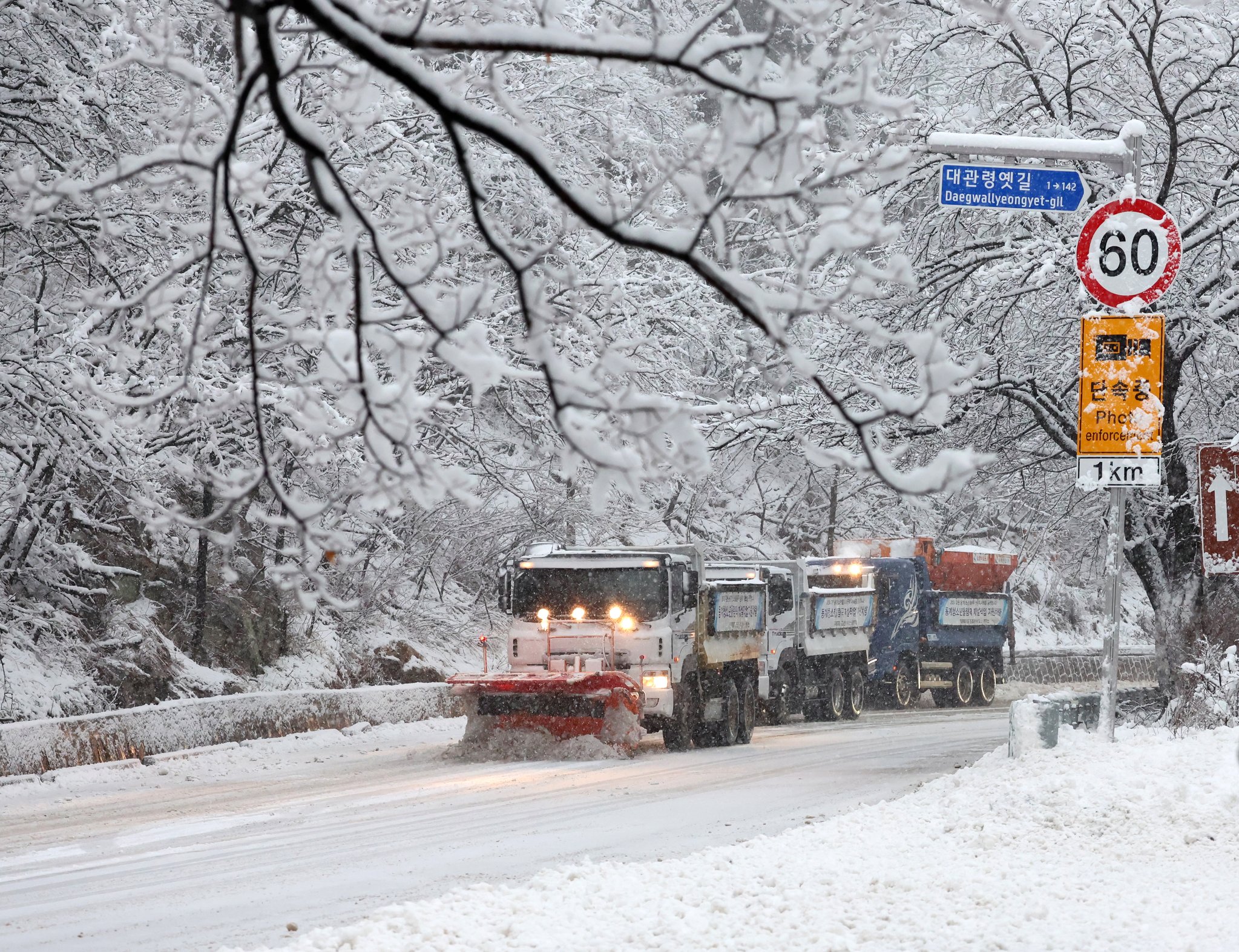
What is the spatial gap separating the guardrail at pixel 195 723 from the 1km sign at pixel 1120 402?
1069cm

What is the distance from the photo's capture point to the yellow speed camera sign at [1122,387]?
11500mm

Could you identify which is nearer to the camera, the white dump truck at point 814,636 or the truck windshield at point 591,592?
the truck windshield at point 591,592

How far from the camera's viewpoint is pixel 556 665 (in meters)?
17.9

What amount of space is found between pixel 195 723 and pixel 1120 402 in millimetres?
11384

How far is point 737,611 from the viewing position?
20453 mm

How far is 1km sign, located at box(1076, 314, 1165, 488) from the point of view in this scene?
11.5m

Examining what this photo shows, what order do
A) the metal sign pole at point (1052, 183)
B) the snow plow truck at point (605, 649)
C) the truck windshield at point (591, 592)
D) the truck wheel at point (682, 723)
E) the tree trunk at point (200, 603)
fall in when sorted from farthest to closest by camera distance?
1. the tree trunk at point (200, 603)
2. the truck wheel at point (682, 723)
3. the truck windshield at point (591, 592)
4. the snow plow truck at point (605, 649)
5. the metal sign pole at point (1052, 183)

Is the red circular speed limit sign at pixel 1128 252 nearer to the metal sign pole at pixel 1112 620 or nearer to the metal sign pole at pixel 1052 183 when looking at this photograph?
the metal sign pole at pixel 1052 183

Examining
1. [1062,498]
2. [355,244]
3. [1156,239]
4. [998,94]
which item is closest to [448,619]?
[1062,498]

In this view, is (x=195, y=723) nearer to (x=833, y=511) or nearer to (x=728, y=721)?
(x=728, y=721)

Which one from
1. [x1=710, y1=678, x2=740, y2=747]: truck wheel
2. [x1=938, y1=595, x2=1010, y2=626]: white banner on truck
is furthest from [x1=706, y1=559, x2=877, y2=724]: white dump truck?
[x1=938, y1=595, x2=1010, y2=626]: white banner on truck

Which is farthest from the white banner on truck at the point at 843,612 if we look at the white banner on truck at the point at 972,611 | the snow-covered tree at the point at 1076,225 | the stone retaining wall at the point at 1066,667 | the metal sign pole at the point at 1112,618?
the metal sign pole at the point at 1112,618

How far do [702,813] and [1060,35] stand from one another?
9.60 m

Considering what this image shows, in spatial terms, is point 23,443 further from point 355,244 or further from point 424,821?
point 355,244
